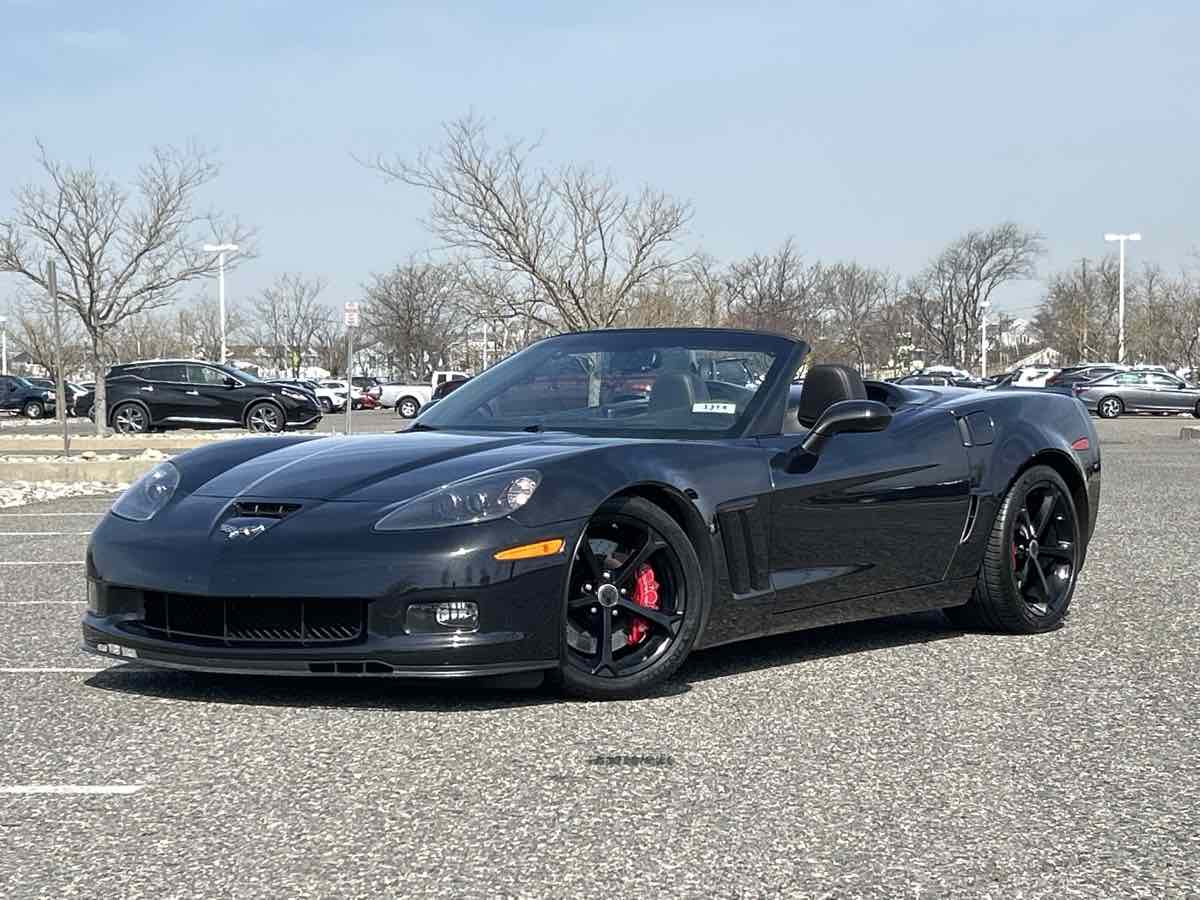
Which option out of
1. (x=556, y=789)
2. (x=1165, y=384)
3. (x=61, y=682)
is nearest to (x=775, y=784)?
(x=556, y=789)

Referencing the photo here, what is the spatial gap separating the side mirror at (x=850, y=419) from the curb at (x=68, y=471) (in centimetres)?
1274

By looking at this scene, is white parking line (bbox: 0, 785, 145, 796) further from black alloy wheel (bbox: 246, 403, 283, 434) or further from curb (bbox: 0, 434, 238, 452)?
black alloy wheel (bbox: 246, 403, 283, 434)

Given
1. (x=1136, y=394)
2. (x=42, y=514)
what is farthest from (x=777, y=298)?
(x=42, y=514)

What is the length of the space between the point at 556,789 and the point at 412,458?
158cm

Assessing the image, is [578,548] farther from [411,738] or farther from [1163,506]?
[1163,506]

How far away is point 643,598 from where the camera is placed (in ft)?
17.3

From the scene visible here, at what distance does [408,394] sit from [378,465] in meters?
52.3

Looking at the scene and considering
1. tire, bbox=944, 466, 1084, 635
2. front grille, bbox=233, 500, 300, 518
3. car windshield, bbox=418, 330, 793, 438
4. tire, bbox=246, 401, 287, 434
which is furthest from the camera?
tire, bbox=246, 401, 287, 434

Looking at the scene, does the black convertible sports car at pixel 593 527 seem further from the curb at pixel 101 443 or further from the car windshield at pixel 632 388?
the curb at pixel 101 443

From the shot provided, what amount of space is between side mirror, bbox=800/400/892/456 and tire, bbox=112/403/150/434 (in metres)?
28.2

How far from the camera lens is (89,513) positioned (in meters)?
13.8

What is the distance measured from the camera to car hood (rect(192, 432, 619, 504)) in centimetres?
509

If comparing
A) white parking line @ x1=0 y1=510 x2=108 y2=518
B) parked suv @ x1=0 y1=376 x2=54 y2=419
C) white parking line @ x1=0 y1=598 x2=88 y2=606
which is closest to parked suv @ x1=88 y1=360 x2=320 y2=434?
white parking line @ x1=0 y1=510 x2=108 y2=518

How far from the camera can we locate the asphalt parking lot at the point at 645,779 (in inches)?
133
